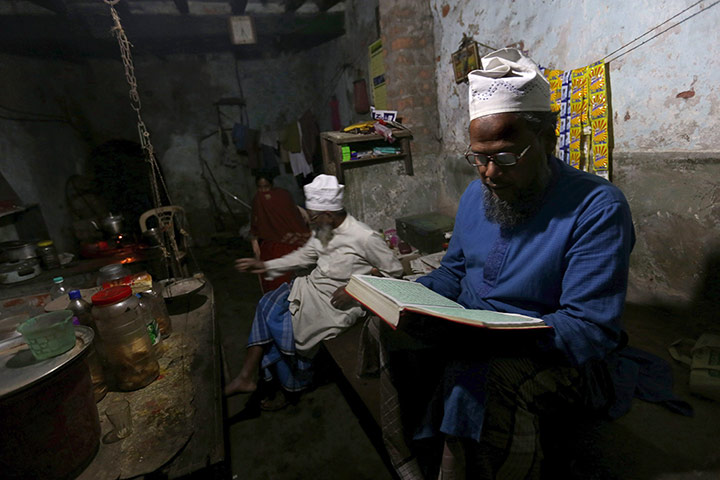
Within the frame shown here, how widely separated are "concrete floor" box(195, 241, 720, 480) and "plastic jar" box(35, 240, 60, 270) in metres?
2.20

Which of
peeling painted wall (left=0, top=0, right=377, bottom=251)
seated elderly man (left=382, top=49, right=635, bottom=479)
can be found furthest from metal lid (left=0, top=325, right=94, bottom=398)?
peeling painted wall (left=0, top=0, right=377, bottom=251)

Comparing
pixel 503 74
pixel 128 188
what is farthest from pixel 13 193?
pixel 503 74

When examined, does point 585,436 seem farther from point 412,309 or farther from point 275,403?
point 275,403

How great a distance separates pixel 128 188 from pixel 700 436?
8.92 metres

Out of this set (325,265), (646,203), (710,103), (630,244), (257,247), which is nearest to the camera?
(630,244)

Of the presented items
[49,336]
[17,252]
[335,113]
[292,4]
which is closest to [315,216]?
[49,336]

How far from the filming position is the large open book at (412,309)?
101 cm

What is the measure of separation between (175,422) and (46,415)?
47cm

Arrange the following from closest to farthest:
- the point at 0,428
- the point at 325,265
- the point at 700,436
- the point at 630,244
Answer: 1. the point at 0,428
2. the point at 630,244
3. the point at 700,436
4. the point at 325,265

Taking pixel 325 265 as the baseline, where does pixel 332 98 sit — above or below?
above

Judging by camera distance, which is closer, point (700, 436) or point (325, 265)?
point (700, 436)

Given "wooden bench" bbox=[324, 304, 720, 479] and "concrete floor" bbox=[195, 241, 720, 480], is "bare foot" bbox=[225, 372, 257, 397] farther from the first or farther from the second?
"wooden bench" bbox=[324, 304, 720, 479]

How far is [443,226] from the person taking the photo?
157 inches

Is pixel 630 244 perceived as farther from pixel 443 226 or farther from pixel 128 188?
pixel 128 188
